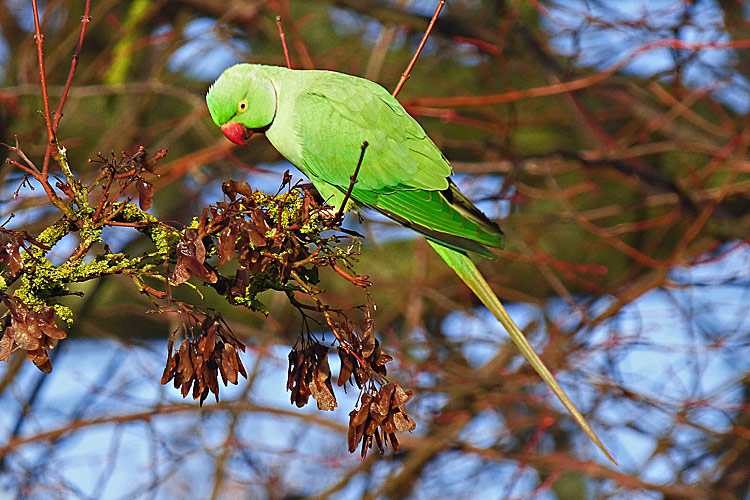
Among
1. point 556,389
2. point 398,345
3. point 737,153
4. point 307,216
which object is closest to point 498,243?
point 556,389

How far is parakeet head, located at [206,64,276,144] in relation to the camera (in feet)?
6.95

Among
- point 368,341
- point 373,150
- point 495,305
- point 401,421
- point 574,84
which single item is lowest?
point 401,421

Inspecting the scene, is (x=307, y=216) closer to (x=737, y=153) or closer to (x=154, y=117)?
(x=737, y=153)

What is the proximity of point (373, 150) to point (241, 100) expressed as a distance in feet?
1.44

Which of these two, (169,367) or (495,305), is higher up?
(495,305)

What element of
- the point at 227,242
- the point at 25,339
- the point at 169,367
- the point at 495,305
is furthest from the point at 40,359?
the point at 495,305

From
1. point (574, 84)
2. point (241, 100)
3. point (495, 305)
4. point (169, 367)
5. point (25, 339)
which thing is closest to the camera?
point (25, 339)

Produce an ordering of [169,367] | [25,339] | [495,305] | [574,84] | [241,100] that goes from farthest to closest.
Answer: [574,84]
[241,100]
[495,305]
[169,367]
[25,339]

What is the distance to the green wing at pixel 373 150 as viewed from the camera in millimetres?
2176

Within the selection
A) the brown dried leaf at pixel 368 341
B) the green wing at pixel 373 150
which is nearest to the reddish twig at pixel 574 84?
the green wing at pixel 373 150

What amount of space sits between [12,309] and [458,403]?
3.24m

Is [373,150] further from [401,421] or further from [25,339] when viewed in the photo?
[25,339]

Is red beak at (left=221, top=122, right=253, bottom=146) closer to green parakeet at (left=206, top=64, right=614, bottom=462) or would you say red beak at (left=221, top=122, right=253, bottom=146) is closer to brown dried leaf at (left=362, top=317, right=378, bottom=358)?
green parakeet at (left=206, top=64, right=614, bottom=462)

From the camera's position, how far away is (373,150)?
7.23ft
